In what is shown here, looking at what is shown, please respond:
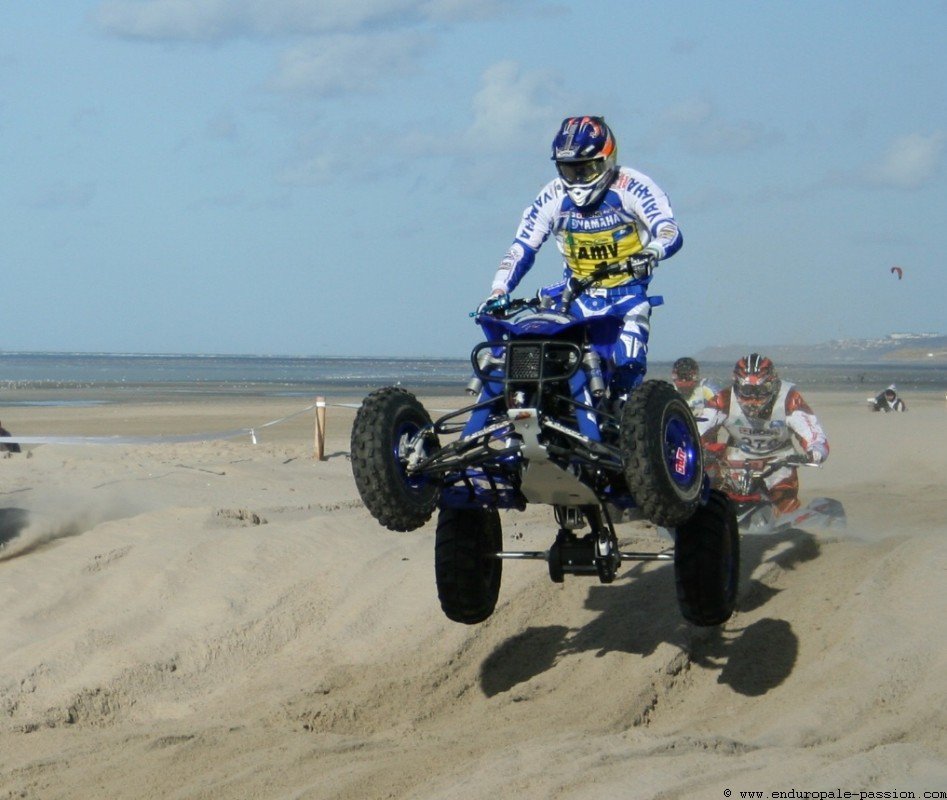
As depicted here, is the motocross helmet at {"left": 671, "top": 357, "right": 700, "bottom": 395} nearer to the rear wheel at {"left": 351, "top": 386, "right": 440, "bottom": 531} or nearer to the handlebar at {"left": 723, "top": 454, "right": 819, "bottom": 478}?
the handlebar at {"left": 723, "top": 454, "right": 819, "bottom": 478}

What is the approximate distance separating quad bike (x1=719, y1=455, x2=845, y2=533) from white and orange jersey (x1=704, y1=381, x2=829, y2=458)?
0.14 metres

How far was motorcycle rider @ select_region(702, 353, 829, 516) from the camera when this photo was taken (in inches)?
468

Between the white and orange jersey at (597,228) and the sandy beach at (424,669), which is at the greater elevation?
the white and orange jersey at (597,228)

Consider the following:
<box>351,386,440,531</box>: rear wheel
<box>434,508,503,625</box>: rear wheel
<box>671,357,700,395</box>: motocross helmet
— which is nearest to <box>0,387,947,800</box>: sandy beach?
<box>434,508,503,625</box>: rear wheel

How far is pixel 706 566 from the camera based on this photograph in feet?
22.5

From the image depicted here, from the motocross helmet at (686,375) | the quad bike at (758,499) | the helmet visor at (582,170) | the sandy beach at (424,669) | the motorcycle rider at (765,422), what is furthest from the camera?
the motocross helmet at (686,375)

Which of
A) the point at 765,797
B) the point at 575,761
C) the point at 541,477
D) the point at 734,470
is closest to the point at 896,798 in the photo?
the point at 765,797

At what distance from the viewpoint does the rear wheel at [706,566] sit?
686cm

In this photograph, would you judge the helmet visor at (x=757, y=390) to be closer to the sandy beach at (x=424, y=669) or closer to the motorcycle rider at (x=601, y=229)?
the sandy beach at (x=424, y=669)

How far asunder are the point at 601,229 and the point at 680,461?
174 cm

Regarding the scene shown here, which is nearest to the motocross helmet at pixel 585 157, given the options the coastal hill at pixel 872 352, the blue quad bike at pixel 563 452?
the blue quad bike at pixel 563 452

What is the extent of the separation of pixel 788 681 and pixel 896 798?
2.43 meters

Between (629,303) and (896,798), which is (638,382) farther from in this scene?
(896,798)

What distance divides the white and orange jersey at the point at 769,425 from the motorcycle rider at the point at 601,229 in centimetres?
468
